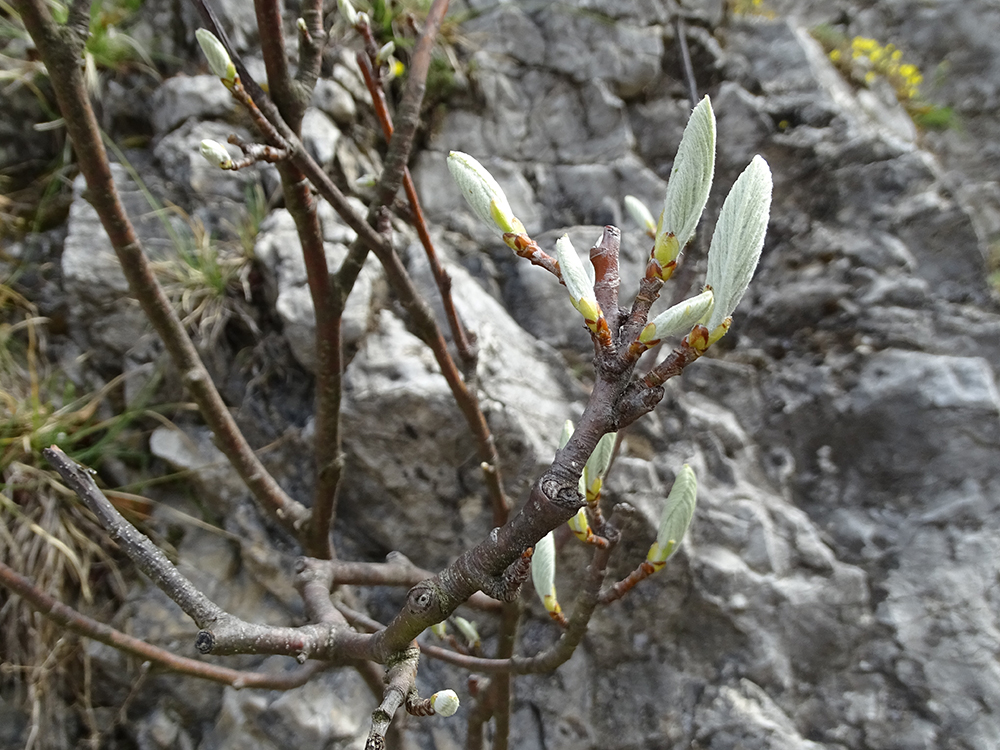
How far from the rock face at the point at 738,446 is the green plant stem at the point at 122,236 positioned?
17.1 inches

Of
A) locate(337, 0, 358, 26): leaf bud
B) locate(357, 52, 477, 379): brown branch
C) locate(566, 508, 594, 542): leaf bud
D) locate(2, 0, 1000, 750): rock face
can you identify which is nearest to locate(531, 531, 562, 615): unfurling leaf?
locate(566, 508, 594, 542): leaf bud

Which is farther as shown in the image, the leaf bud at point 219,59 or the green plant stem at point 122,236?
the green plant stem at point 122,236

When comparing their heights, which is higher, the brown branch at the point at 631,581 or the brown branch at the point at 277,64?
the brown branch at the point at 277,64

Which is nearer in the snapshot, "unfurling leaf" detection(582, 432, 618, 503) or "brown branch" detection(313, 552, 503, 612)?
"unfurling leaf" detection(582, 432, 618, 503)

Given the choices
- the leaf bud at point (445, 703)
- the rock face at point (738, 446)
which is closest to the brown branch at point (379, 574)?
the leaf bud at point (445, 703)

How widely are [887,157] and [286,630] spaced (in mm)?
2375

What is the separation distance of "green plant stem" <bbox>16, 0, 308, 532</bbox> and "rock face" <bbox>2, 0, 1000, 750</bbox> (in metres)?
0.43

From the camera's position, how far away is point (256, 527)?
171cm

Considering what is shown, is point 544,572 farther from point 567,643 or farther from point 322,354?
point 322,354

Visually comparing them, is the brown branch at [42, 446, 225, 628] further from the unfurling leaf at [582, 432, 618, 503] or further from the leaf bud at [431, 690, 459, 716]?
the unfurling leaf at [582, 432, 618, 503]

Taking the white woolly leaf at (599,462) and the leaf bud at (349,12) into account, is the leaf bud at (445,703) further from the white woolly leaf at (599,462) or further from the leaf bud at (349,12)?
the leaf bud at (349,12)

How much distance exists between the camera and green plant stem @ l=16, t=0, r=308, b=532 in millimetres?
786

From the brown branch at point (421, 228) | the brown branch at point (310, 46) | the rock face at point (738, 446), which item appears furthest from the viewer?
the rock face at point (738, 446)

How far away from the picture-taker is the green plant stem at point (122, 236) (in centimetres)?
79
